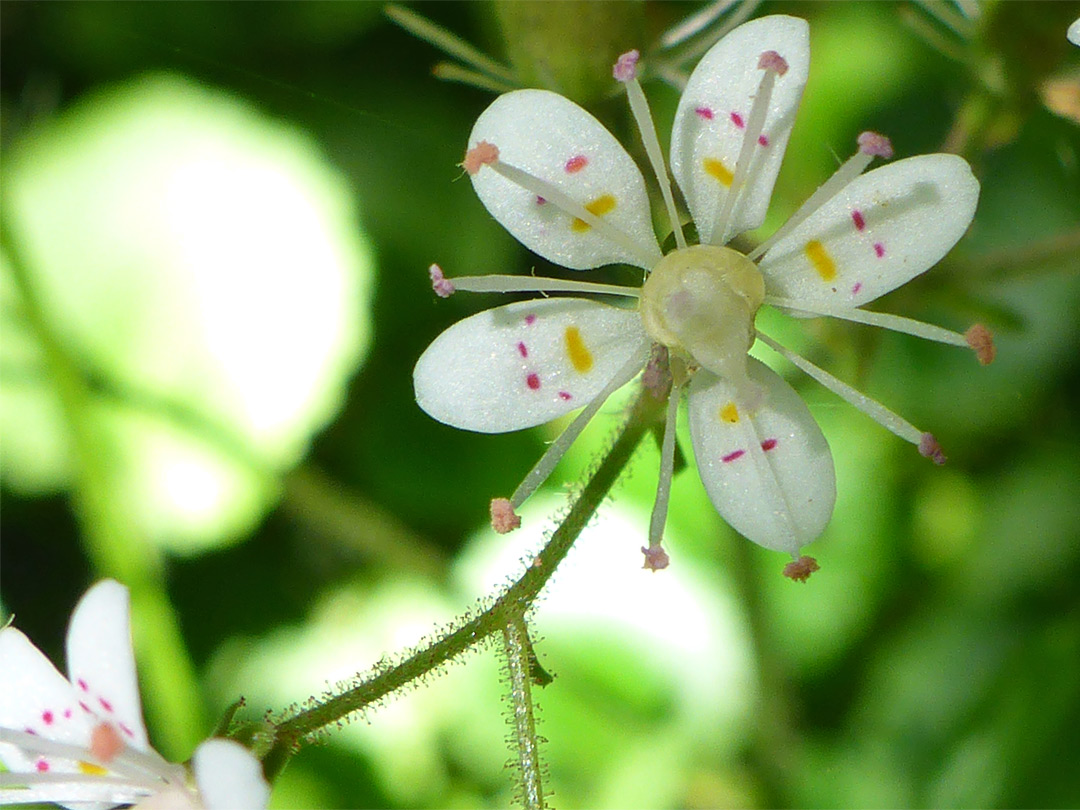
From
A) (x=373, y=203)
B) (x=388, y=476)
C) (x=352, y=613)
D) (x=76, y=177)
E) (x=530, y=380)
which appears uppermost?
(x=373, y=203)

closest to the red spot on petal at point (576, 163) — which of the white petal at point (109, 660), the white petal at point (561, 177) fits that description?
the white petal at point (561, 177)

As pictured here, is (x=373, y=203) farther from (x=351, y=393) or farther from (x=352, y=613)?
(x=352, y=613)

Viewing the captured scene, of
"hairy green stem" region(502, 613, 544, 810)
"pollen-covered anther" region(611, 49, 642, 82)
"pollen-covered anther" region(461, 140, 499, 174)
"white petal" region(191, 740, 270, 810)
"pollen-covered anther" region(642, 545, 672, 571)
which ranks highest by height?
"pollen-covered anther" region(611, 49, 642, 82)

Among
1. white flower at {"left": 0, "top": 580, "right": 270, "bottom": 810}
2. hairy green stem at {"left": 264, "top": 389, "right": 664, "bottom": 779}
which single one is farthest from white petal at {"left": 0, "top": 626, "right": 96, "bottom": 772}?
hairy green stem at {"left": 264, "top": 389, "right": 664, "bottom": 779}

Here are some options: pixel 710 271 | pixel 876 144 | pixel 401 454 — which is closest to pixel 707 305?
pixel 710 271

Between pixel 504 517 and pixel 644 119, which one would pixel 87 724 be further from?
pixel 644 119

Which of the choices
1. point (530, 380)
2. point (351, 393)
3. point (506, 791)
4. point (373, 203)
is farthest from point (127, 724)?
point (373, 203)

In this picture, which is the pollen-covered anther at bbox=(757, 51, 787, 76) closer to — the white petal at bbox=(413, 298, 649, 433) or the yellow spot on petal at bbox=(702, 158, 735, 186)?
the yellow spot on petal at bbox=(702, 158, 735, 186)
